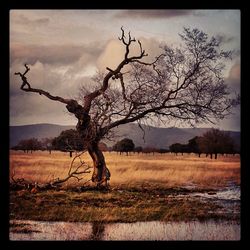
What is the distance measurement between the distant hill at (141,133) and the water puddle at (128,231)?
4.86 feet

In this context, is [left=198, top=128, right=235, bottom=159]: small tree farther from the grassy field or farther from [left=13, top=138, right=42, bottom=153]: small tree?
[left=13, top=138, right=42, bottom=153]: small tree

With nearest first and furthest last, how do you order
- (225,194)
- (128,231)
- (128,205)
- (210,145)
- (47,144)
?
(128,231) < (128,205) < (225,194) < (47,144) < (210,145)

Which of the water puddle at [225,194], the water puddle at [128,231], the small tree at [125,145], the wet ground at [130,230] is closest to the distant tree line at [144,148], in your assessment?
the small tree at [125,145]

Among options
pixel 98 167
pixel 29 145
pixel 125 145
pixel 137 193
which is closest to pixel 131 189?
pixel 137 193

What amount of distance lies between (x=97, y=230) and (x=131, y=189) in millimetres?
1083

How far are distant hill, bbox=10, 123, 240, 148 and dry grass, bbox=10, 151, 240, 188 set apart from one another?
25 cm

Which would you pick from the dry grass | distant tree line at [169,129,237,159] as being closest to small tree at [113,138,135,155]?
the dry grass

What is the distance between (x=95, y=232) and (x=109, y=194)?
0.90 meters

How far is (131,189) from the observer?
9594mm

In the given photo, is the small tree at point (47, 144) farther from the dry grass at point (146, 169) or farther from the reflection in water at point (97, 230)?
the reflection in water at point (97, 230)

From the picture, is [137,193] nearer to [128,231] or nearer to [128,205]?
[128,205]

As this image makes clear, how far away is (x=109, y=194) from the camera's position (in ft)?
31.4
